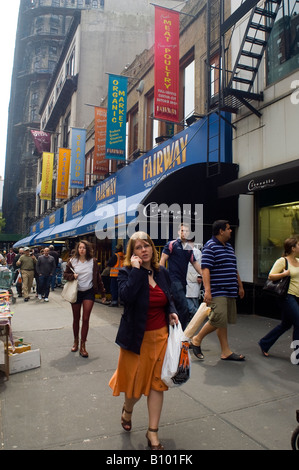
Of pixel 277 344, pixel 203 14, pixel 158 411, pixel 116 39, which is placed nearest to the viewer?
pixel 158 411

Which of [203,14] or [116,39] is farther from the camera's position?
[116,39]

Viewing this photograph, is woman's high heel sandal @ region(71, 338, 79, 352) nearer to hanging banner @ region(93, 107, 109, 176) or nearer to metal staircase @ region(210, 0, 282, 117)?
metal staircase @ region(210, 0, 282, 117)

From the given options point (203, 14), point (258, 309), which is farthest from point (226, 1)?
point (258, 309)

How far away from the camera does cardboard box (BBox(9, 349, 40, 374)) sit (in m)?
4.43

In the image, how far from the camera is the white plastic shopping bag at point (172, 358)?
8.62ft

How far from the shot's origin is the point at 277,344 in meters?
5.58

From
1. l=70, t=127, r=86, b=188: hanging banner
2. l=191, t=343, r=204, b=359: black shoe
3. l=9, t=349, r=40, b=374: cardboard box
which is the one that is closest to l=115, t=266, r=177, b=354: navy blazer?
l=9, t=349, r=40, b=374: cardboard box

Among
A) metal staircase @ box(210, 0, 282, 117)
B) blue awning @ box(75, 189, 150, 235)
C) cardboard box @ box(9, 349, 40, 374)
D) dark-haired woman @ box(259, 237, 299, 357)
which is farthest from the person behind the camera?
blue awning @ box(75, 189, 150, 235)

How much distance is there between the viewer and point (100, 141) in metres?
15.9

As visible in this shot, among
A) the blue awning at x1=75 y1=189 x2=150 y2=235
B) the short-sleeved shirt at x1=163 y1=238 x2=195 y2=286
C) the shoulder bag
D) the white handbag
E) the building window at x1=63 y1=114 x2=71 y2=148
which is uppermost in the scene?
the building window at x1=63 y1=114 x2=71 y2=148

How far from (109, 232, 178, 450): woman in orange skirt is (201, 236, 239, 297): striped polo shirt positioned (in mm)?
1887

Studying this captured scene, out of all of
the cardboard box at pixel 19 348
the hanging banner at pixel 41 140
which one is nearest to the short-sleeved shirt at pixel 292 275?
the cardboard box at pixel 19 348

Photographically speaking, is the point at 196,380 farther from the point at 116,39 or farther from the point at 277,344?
the point at 116,39

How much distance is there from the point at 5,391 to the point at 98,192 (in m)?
14.0
